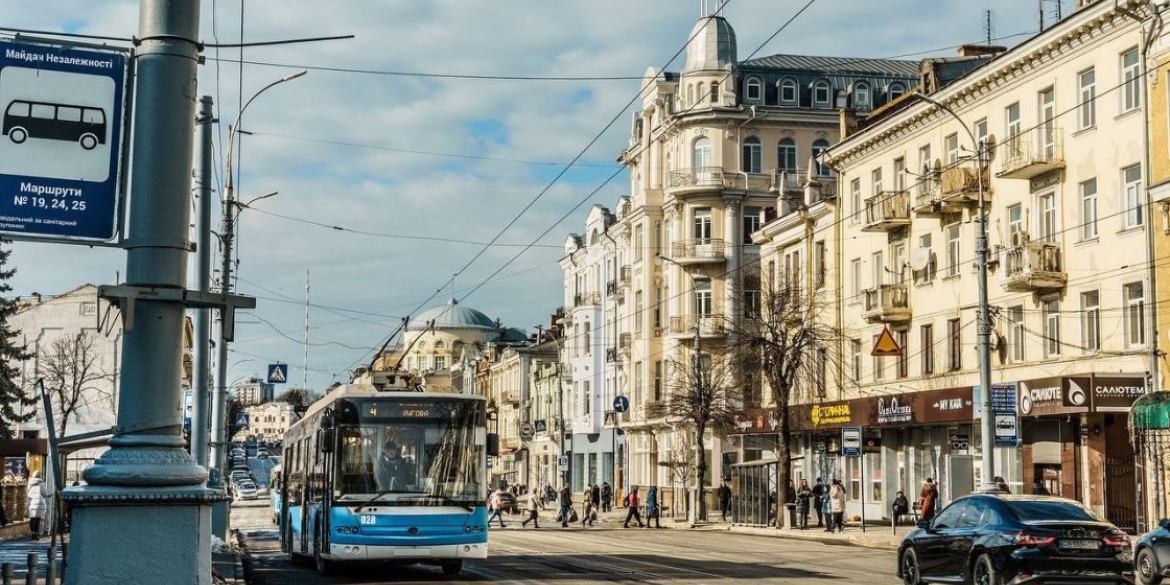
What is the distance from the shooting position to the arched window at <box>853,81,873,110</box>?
68625 mm

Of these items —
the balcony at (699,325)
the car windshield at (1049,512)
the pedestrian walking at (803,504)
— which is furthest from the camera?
the balcony at (699,325)

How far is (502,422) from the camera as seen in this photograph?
113 meters

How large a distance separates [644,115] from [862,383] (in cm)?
2737

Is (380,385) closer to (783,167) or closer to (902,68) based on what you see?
(783,167)

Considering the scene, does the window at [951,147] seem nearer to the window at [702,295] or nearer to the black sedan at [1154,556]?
the black sedan at [1154,556]

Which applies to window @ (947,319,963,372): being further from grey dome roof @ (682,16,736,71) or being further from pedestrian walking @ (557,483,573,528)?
grey dome roof @ (682,16,736,71)

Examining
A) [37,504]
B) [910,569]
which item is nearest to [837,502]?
[37,504]

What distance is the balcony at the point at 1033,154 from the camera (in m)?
37.7

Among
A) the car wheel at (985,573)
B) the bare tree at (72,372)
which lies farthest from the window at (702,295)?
the car wheel at (985,573)

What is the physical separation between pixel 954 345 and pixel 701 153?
25.5 metres

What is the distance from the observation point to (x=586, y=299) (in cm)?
8462

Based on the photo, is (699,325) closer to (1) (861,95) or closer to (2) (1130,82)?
(1) (861,95)

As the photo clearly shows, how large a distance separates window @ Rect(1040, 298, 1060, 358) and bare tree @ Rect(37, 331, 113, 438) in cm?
4537

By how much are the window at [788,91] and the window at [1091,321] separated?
32223 mm
